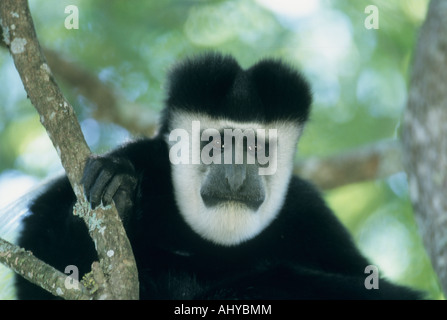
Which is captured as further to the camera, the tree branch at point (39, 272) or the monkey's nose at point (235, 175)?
the monkey's nose at point (235, 175)

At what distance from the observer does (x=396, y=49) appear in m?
7.40

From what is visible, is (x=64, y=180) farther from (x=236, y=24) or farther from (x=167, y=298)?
(x=236, y=24)

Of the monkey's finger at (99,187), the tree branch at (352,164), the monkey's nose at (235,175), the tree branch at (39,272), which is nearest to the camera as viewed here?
the tree branch at (39,272)

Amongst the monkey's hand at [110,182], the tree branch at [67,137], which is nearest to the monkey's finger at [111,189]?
the monkey's hand at [110,182]

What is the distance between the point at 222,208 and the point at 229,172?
0.24 meters

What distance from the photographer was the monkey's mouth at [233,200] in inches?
150

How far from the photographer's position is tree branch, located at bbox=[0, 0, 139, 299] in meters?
2.82

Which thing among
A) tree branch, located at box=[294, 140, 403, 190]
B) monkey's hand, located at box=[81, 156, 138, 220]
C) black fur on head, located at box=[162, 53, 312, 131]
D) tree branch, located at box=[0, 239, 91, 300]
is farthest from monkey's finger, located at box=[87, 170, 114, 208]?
tree branch, located at box=[294, 140, 403, 190]

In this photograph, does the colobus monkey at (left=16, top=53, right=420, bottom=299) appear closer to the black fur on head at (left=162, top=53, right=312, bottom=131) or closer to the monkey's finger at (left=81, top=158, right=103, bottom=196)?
the black fur on head at (left=162, top=53, right=312, bottom=131)

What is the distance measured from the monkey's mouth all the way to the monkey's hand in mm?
524

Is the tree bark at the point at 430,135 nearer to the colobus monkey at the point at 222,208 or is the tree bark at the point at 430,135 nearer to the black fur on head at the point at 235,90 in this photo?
the colobus monkey at the point at 222,208

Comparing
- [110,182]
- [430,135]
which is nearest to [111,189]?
[110,182]

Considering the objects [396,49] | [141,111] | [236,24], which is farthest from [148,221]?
[396,49]
